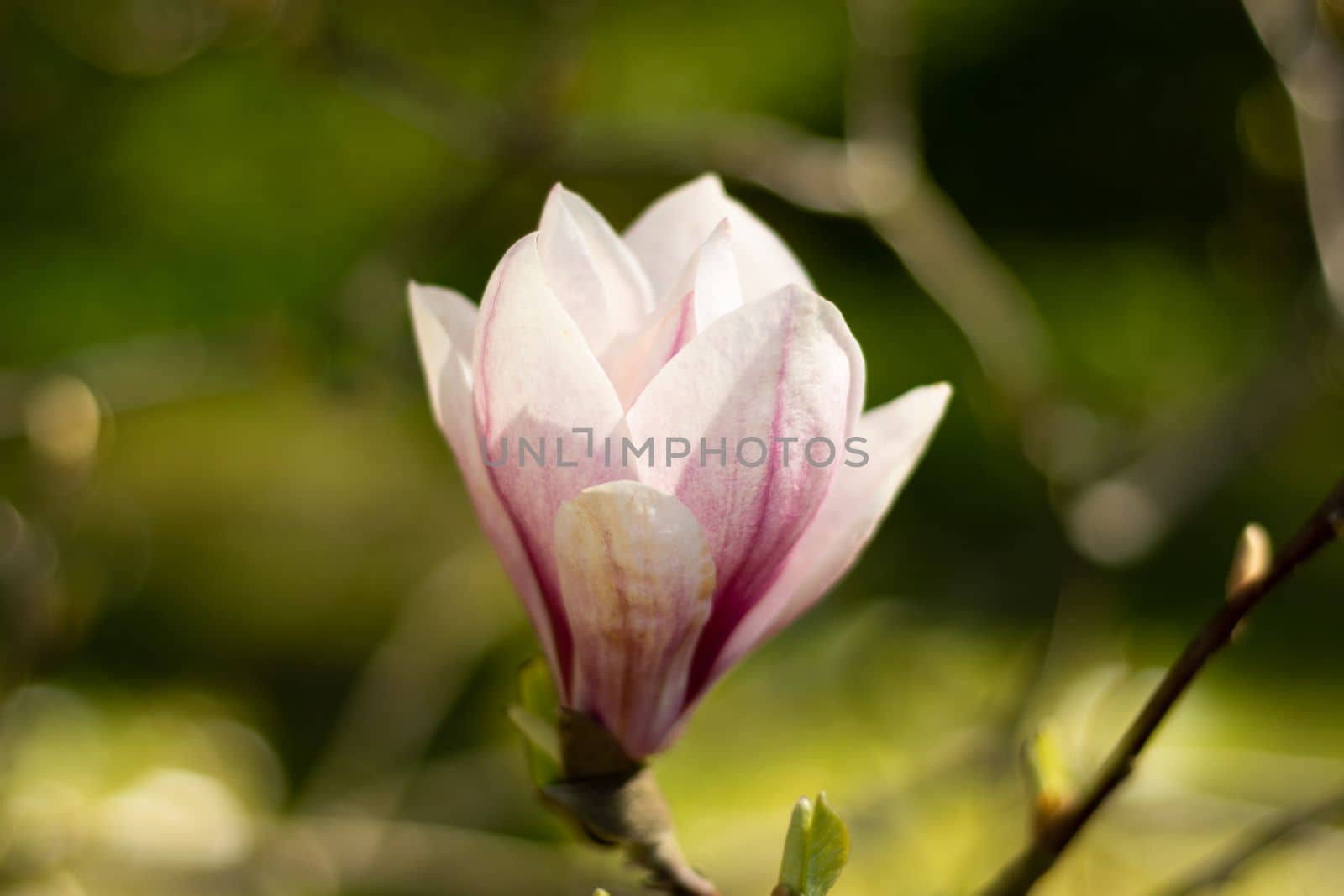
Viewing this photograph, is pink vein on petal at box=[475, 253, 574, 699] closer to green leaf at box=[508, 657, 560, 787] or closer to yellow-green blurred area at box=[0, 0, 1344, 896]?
green leaf at box=[508, 657, 560, 787]

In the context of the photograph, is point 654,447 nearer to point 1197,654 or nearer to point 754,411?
point 754,411

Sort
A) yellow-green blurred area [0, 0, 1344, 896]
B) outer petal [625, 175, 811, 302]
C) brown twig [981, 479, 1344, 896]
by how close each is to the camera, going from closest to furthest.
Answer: brown twig [981, 479, 1344, 896], outer petal [625, 175, 811, 302], yellow-green blurred area [0, 0, 1344, 896]

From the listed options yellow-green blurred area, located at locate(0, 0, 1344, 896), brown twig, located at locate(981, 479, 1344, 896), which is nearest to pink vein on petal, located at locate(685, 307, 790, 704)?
brown twig, located at locate(981, 479, 1344, 896)

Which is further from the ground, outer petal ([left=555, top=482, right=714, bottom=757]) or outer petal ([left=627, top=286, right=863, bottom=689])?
outer petal ([left=627, top=286, right=863, bottom=689])

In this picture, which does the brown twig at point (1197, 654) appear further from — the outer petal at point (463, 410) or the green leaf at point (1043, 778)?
the outer petal at point (463, 410)

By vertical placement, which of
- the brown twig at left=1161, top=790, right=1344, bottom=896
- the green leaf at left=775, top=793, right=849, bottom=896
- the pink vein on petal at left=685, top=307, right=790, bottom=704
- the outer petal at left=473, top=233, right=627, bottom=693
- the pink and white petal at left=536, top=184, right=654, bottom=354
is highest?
the pink and white petal at left=536, top=184, right=654, bottom=354

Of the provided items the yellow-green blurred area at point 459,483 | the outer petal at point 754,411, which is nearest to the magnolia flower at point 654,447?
the outer petal at point 754,411

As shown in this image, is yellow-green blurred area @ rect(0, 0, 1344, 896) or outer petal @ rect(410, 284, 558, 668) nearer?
outer petal @ rect(410, 284, 558, 668)

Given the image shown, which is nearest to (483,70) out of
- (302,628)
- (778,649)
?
(302,628)
